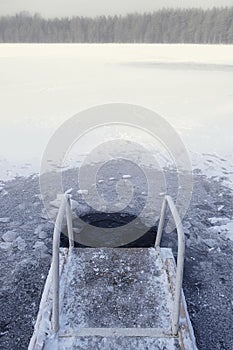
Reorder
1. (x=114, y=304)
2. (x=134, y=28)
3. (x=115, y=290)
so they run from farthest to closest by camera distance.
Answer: (x=134, y=28) < (x=115, y=290) < (x=114, y=304)

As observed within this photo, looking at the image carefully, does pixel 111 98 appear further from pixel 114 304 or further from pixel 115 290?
pixel 114 304

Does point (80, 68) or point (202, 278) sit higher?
point (202, 278)

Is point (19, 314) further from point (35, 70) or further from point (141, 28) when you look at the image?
point (141, 28)

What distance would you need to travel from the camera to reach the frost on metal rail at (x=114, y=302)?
2.38 meters

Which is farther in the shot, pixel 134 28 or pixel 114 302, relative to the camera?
pixel 134 28

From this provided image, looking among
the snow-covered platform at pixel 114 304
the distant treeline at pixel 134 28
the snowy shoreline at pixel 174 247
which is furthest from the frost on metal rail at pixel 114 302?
the distant treeline at pixel 134 28

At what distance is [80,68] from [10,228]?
16.5 m

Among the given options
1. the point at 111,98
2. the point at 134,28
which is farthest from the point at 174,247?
the point at 134,28

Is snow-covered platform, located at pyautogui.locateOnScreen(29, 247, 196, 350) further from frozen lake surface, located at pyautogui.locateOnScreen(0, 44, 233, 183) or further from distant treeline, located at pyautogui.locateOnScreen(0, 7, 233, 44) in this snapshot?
distant treeline, located at pyautogui.locateOnScreen(0, 7, 233, 44)

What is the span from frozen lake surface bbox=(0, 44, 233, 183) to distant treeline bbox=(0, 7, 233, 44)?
3885 centimetres

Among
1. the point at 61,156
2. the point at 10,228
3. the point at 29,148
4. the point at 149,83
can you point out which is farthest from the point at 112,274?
the point at 149,83

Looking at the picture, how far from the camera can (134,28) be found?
61.2 metres

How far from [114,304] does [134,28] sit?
65.3 m

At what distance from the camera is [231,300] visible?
3.35m
